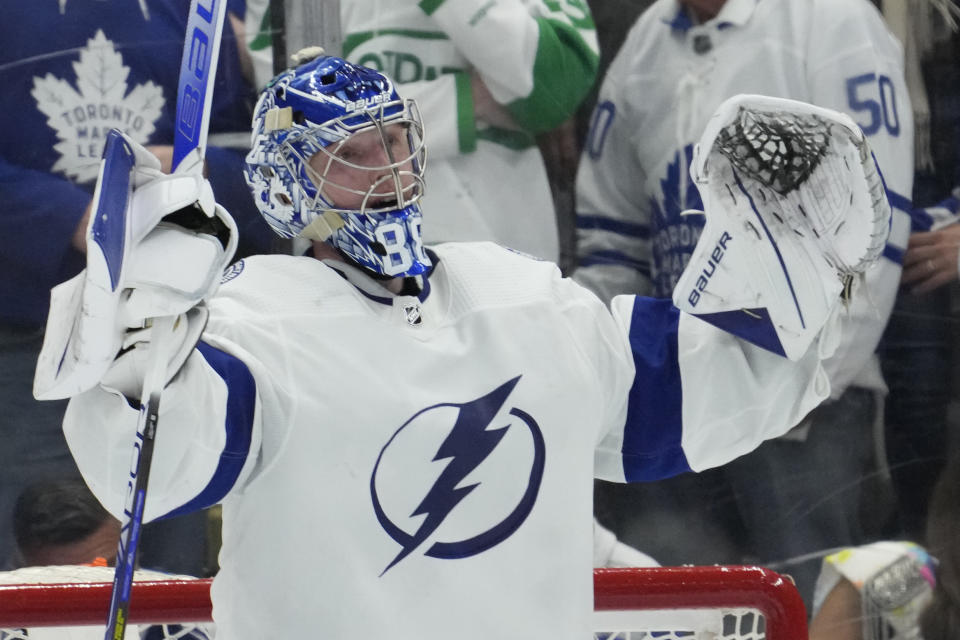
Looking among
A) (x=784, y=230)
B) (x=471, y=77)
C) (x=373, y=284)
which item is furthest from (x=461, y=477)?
(x=471, y=77)

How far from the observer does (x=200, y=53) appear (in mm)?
1354

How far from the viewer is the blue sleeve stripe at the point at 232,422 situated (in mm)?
1445

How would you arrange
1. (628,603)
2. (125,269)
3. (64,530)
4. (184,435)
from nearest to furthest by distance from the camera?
(125,269)
(184,435)
(628,603)
(64,530)

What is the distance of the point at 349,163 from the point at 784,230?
0.53 meters

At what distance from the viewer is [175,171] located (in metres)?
1.29

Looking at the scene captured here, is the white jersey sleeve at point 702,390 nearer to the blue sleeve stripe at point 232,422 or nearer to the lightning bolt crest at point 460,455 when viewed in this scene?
the lightning bolt crest at point 460,455

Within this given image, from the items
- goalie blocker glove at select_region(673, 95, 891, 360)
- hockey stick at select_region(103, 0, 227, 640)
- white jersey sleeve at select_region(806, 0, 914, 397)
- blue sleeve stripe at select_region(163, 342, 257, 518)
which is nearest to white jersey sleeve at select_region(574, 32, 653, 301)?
white jersey sleeve at select_region(806, 0, 914, 397)

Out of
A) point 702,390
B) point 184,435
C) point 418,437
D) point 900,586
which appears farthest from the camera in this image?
point 900,586

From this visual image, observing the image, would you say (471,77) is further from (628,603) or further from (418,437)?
(418,437)

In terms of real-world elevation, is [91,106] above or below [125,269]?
below

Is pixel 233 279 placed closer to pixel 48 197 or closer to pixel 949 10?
pixel 48 197

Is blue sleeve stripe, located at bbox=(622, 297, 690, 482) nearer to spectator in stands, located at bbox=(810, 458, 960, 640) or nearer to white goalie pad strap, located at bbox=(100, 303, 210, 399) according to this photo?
white goalie pad strap, located at bbox=(100, 303, 210, 399)

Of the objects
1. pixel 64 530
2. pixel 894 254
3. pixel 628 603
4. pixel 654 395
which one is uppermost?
pixel 654 395

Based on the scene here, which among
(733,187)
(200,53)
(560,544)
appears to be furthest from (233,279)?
(733,187)
